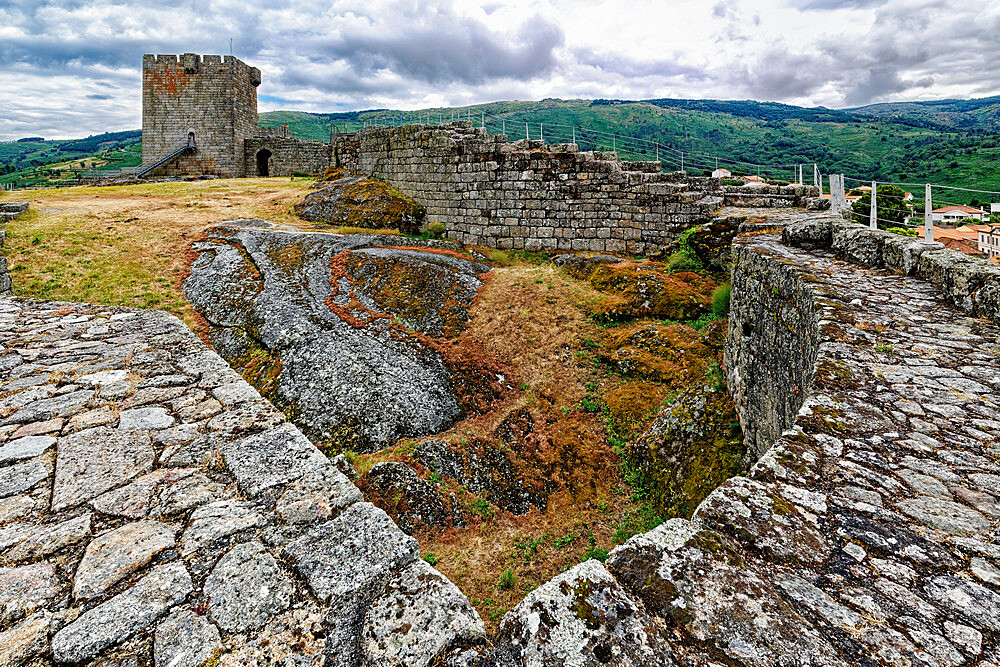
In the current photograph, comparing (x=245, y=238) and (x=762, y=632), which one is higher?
(x=245, y=238)

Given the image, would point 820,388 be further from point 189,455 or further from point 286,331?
point 286,331

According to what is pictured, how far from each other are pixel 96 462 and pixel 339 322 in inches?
239

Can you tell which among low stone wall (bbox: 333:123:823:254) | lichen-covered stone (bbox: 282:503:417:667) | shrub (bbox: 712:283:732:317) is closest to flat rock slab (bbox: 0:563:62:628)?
lichen-covered stone (bbox: 282:503:417:667)

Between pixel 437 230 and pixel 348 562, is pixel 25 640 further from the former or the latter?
pixel 437 230

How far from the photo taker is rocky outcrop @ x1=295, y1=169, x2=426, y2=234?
14.8m

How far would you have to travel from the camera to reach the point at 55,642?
76.2 inches

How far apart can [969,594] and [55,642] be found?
359 centimetres

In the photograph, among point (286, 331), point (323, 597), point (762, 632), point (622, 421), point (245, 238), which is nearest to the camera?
point (762, 632)

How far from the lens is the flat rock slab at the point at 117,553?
220 centimetres

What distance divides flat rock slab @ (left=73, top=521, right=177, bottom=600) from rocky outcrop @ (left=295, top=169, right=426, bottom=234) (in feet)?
42.5

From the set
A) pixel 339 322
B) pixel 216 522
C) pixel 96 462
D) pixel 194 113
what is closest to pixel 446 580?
pixel 216 522

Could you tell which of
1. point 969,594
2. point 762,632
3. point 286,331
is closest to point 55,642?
point 762,632

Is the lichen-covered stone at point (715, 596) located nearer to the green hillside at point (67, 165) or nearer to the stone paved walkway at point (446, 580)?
the stone paved walkway at point (446, 580)

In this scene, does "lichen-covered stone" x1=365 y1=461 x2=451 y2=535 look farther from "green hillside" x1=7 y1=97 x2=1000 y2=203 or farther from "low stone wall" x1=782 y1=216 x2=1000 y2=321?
"green hillside" x1=7 y1=97 x2=1000 y2=203
